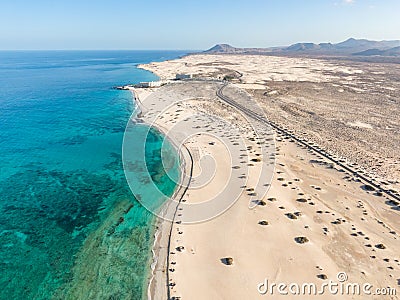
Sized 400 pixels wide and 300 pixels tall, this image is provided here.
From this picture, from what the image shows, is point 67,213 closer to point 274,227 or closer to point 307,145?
point 274,227

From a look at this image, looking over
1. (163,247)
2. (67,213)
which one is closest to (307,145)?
(163,247)

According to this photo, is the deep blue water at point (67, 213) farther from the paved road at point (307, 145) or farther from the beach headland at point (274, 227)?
the paved road at point (307, 145)

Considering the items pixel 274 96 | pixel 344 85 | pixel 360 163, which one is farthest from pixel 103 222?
pixel 344 85

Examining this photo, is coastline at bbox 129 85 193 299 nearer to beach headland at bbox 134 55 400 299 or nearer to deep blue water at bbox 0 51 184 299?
beach headland at bbox 134 55 400 299

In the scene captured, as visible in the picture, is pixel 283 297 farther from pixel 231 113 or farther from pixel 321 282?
pixel 231 113

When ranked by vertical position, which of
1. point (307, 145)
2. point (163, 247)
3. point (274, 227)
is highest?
point (307, 145)

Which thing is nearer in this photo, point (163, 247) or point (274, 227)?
point (163, 247)

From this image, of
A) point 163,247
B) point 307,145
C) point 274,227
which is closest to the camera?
point 163,247

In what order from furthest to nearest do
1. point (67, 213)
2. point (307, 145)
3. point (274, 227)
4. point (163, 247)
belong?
point (307, 145), point (67, 213), point (274, 227), point (163, 247)
